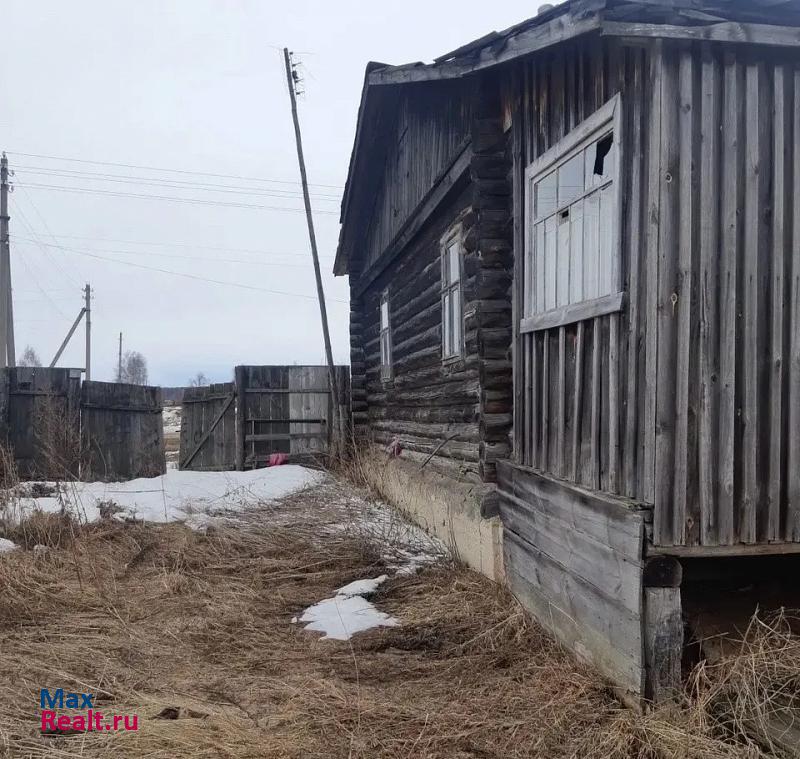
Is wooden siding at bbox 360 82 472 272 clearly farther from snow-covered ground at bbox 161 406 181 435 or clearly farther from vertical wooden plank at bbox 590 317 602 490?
snow-covered ground at bbox 161 406 181 435

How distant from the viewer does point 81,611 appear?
5164 mm

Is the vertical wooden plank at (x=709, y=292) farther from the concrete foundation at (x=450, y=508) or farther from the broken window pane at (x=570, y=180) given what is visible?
the concrete foundation at (x=450, y=508)

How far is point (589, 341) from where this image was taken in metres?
4.09

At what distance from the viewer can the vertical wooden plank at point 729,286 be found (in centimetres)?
340

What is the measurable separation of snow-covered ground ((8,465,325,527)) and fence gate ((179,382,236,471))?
1.67 metres

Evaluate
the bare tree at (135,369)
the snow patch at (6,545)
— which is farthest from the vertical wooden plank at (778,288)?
the bare tree at (135,369)

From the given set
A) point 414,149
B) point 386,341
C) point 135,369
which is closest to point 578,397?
point 414,149

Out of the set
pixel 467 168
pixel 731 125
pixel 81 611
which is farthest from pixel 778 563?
pixel 81 611

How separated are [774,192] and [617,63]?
110cm

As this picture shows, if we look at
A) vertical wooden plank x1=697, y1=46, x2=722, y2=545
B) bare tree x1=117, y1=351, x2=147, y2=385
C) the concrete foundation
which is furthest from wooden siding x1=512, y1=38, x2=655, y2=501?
bare tree x1=117, y1=351, x2=147, y2=385

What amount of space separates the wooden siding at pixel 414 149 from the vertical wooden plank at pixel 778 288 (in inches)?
123

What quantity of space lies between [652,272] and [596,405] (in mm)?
860

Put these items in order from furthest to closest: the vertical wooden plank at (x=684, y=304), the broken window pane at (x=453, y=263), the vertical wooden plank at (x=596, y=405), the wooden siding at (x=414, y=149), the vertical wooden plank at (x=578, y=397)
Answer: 1. the broken window pane at (x=453, y=263)
2. the wooden siding at (x=414, y=149)
3. the vertical wooden plank at (x=578, y=397)
4. the vertical wooden plank at (x=596, y=405)
5. the vertical wooden plank at (x=684, y=304)

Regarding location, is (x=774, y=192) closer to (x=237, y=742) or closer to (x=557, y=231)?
(x=557, y=231)
